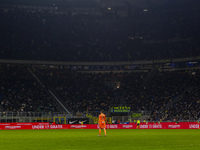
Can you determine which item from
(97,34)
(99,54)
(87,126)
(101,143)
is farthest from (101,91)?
(101,143)

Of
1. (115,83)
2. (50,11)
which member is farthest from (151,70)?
(50,11)

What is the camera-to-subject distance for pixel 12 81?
2943 inches

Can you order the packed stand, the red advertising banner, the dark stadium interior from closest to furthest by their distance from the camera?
1. the red advertising banner
2. the packed stand
3. the dark stadium interior

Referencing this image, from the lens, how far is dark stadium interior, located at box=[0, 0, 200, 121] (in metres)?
72.6

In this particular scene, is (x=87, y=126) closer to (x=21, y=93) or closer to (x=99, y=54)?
(x=21, y=93)

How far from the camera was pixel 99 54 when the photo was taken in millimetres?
90812

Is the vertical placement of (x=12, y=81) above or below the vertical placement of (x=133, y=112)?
above

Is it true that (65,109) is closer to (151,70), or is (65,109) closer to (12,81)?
(12,81)

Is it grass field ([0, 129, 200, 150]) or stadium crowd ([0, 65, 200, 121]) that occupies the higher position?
stadium crowd ([0, 65, 200, 121])

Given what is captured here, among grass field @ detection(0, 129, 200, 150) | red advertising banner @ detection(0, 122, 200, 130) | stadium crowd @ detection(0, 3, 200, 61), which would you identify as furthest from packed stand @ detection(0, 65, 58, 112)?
grass field @ detection(0, 129, 200, 150)

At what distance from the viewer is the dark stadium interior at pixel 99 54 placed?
238ft

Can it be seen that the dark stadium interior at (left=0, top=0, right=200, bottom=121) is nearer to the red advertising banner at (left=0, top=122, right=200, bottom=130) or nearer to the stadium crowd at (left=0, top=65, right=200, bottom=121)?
the stadium crowd at (left=0, top=65, right=200, bottom=121)

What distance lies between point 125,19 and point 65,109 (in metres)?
35.4

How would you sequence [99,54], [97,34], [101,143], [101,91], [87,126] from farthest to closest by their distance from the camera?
[97,34], [99,54], [101,91], [87,126], [101,143]
